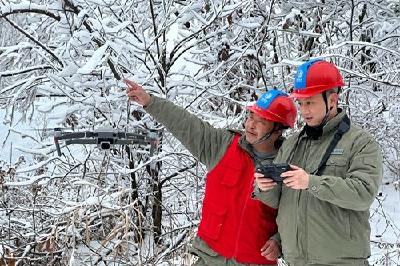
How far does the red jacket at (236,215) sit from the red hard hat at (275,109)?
0.25 metres

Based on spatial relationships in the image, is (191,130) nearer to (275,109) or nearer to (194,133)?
(194,133)

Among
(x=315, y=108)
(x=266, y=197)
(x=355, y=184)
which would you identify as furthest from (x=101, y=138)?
(x=355, y=184)

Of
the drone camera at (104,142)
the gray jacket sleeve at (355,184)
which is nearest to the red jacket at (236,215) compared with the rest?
the gray jacket sleeve at (355,184)

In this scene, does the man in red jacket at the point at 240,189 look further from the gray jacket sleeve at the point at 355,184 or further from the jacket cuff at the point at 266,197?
the gray jacket sleeve at the point at 355,184

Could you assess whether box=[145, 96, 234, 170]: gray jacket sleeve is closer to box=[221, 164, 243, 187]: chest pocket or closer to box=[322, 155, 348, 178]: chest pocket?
box=[221, 164, 243, 187]: chest pocket

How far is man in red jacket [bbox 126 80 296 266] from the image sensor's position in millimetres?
3184

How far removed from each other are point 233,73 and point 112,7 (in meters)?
1.62

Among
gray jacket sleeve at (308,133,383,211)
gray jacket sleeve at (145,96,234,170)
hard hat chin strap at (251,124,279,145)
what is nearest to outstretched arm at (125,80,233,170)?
gray jacket sleeve at (145,96,234,170)

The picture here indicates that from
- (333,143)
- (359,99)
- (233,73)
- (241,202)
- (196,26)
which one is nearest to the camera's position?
(333,143)

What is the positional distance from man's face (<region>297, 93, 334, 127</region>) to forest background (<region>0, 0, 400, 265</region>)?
1558 millimetres

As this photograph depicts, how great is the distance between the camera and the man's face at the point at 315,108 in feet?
9.41

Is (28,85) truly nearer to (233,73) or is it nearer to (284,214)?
(233,73)

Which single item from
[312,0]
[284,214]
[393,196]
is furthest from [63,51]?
[393,196]

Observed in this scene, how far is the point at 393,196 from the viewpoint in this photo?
9.78 metres
